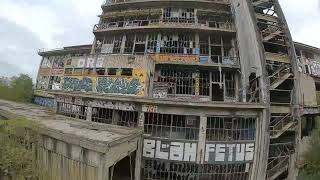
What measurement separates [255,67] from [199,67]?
4.84m

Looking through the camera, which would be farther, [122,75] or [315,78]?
[315,78]

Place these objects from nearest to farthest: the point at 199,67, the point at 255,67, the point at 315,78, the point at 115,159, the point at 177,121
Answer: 1. the point at 115,159
2. the point at 177,121
3. the point at 255,67
4. the point at 199,67
5. the point at 315,78

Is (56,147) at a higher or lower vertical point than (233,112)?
lower

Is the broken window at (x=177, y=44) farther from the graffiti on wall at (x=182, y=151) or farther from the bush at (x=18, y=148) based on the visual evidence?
the bush at (x=18, y=148)

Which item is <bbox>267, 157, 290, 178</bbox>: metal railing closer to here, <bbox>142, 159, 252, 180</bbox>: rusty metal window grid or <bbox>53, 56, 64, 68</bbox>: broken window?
<bbox>142, 159, 252, 180</bbox>: rusty metal window grid

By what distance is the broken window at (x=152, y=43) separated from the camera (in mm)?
29167

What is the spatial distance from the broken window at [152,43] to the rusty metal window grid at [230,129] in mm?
10351

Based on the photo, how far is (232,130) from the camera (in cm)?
2228

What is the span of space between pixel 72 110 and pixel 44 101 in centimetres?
1841

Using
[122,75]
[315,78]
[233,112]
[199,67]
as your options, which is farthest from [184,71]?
[315,78]

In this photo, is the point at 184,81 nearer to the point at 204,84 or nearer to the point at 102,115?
the point at 204,84

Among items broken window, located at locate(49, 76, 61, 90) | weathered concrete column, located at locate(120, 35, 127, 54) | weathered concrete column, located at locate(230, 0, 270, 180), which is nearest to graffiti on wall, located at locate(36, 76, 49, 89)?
broken window, located at locate(49, 76, 61, 90)

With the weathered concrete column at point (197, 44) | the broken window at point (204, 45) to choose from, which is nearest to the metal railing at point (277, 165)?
the broken window at point (204, 45)

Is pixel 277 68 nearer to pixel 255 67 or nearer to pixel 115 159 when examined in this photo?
pixel 255 67
